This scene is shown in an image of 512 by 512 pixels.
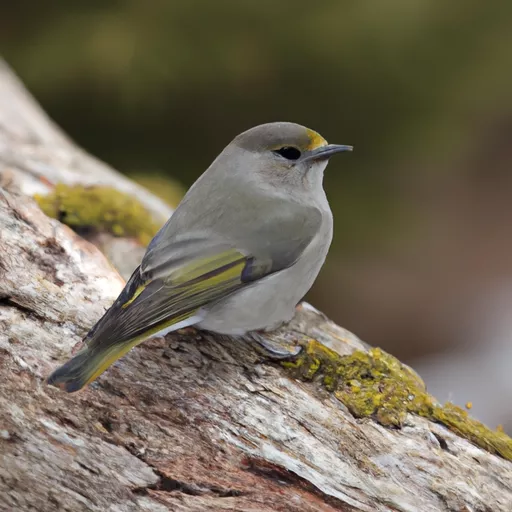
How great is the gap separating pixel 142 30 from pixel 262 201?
20.4 ft

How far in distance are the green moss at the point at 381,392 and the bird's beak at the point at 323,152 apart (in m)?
0.90

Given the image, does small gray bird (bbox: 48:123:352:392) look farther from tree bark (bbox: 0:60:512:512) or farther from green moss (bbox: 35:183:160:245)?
green moss (bbox: 35:183:160:245)

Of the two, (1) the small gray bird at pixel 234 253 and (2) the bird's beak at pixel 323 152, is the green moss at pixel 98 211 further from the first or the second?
(2) the bird's beak at pixel 323 152

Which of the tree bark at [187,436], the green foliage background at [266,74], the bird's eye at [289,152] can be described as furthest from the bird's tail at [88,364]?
the green foliage background at [266,74]

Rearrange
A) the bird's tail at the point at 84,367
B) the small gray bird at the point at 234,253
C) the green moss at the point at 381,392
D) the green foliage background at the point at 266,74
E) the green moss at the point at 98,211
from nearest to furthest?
the bird's tail at the point at 84,367 < the small gray bird at the point at 234,253 < the green moss at the point at 381,392 < the green moss at the point at 98,211 < the green foliage background at the point at 266,74

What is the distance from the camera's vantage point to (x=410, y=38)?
8898 millimetres

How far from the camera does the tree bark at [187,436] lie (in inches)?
113

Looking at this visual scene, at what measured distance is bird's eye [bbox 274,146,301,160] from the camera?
351cm

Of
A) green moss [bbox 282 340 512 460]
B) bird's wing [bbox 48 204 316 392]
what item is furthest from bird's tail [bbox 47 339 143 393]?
green moss [bbox 282 340 512 460]

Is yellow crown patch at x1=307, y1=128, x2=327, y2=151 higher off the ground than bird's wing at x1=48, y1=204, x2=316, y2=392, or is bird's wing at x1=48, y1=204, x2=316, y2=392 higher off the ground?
yellow crown patch at x1=307, y1=128, x2=327, y2=151

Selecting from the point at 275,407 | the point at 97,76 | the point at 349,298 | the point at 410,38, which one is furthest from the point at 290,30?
the point at 275,407

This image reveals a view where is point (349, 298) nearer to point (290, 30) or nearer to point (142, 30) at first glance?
point (290, 30)

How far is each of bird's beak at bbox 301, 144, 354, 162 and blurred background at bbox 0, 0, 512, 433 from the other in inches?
176

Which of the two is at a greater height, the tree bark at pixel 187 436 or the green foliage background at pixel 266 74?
the green foliage background at pixel 266 74
